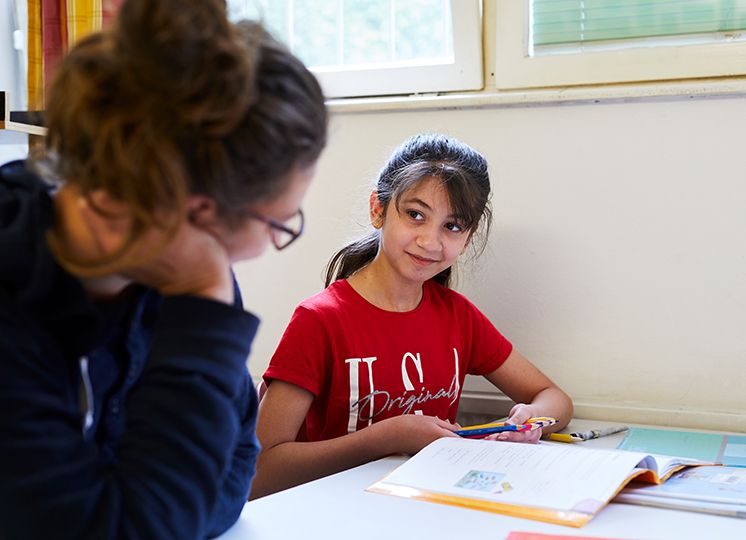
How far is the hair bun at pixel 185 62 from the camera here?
0.60m

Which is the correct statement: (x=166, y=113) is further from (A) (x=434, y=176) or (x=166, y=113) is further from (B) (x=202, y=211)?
(A) (x=434, y=176)

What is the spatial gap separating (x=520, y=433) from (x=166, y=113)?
3.05 feet

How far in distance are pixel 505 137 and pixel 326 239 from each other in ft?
1.54

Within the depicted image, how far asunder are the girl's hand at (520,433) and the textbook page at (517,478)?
117 mm

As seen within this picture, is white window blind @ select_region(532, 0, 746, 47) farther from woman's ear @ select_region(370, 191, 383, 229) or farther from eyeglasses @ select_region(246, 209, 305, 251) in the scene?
eyeglasses @ select_region(246, 209, 305, 251)

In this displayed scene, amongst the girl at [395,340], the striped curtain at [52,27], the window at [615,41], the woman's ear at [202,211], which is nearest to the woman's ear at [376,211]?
the girl at [395,340]

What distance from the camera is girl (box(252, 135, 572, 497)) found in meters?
1.43

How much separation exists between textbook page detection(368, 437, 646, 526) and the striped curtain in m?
1.39

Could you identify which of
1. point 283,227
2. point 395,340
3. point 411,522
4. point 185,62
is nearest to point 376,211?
point 395,340

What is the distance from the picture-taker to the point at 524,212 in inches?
72.0

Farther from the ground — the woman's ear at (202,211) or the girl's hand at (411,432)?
the woman's ear at (202,211)

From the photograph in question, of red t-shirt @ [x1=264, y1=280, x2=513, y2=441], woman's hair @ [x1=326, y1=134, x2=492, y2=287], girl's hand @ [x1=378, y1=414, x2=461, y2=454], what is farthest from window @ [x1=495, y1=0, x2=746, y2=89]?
girl's hand @ [x1=378, y1=414, x2=461, y2=454]

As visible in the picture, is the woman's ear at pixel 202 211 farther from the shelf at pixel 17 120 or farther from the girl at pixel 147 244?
the shelf at pixel 17 120

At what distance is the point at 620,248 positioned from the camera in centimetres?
175
